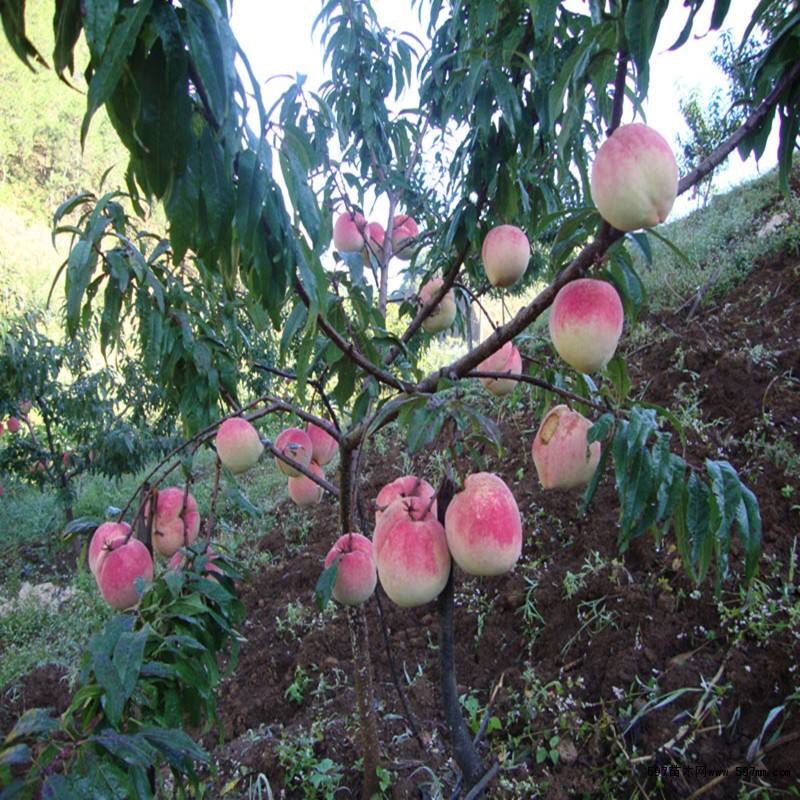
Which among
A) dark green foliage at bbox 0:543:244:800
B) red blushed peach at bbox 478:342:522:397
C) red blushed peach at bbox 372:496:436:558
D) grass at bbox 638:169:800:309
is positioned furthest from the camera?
grass at bbox 638:169:800:309

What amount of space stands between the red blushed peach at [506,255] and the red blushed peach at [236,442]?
0.57 meters

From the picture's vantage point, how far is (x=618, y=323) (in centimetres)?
82

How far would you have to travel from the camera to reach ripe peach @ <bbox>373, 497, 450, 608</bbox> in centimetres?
79

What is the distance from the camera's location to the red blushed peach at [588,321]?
2.65 feet

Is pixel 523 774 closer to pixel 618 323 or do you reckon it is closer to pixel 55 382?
pixel 618 323

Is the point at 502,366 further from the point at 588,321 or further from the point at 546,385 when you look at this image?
the point at 588,321

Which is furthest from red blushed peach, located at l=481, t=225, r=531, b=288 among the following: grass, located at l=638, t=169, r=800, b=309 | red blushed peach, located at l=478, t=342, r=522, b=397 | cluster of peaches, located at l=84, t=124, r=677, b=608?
grass, located at l=638, t=169, r=800, b=309

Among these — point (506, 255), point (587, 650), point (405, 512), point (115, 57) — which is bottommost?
point (587, 650)

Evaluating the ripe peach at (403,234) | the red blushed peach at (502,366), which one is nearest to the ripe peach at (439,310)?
the red blushed peach at (502,366)

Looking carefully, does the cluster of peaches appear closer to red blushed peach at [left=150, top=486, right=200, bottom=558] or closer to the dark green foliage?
red blushed peach at [left=150, top=486, right=200, bottom=558]

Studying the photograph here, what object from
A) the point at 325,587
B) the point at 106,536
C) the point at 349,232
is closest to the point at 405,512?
the point at 325,587

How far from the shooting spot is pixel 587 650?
1.61m

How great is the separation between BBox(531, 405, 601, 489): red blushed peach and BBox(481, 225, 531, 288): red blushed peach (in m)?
0.30

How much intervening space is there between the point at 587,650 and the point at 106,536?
1.25 m
